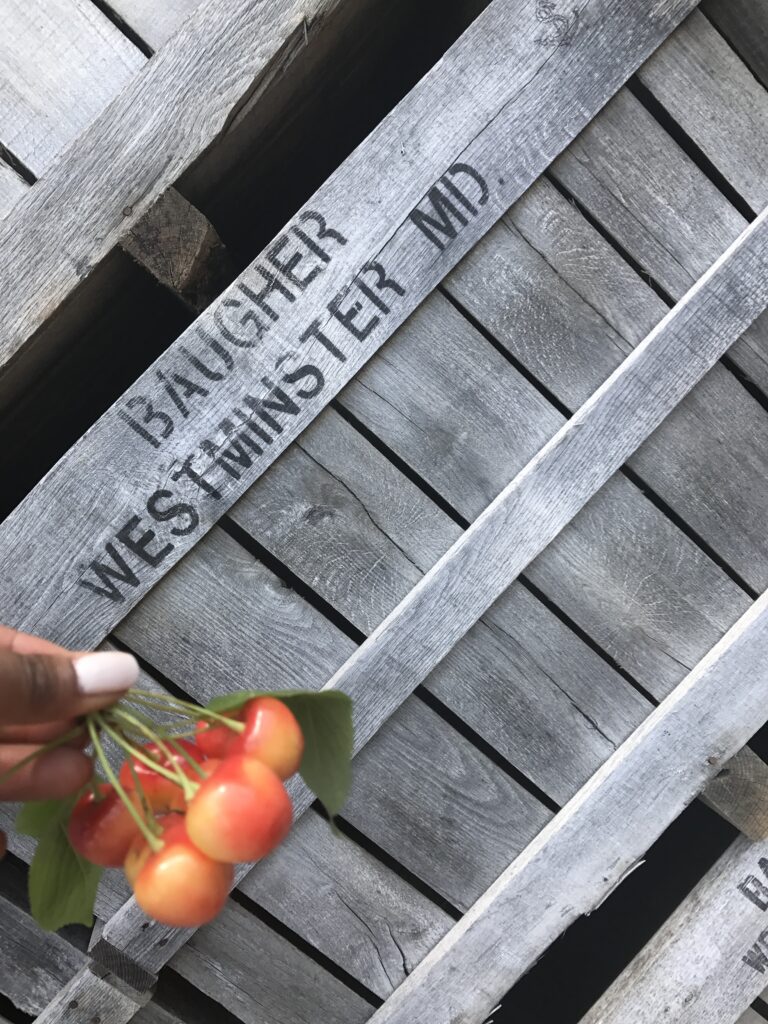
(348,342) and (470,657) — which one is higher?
(348,342)

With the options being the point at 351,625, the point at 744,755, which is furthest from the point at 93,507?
the point at 744,755

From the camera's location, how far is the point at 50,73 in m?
1.25

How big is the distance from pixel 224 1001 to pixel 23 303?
1.23 m

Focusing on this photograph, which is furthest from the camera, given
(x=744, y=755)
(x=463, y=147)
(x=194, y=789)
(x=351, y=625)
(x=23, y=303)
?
(x=744, y=755)

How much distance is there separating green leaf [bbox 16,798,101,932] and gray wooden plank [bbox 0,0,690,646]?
1.52 feet

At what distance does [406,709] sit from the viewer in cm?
144

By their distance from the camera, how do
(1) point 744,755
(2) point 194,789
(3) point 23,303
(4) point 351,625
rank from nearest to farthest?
(2) point 194,789, (3) point 23,303, (4) point 351,625, (1) point 744,755

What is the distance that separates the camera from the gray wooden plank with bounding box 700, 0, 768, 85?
1.41 m

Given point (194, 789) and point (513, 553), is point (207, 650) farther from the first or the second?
point (194, 789)

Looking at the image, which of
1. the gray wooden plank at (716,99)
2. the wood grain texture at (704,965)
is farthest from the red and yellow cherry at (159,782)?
the gray wooden plank at (716,99)

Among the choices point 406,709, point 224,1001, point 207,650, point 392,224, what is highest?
point 392,224

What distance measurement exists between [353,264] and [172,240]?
0.28 metres

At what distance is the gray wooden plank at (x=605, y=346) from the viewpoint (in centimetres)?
139

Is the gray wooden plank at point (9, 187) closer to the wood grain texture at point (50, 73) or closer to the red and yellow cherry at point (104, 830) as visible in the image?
the wood grain texture at point (50, 73)
